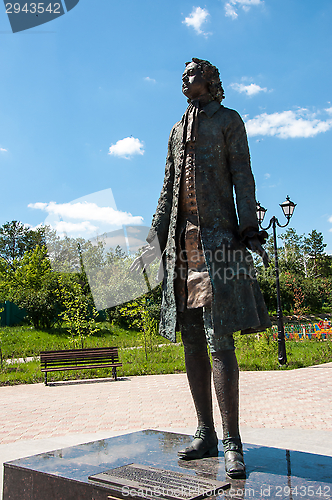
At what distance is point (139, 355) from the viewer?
15.4 metres

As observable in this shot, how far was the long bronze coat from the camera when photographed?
2928 millimetres

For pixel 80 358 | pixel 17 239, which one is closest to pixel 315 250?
pixel 17 239

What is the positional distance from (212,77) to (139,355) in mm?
13104

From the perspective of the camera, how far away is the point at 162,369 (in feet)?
41.8

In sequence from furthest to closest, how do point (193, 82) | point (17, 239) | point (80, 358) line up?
point (17, 239) → point (80, 358) → point (193, 82)

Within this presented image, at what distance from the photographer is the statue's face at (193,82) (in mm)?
3385

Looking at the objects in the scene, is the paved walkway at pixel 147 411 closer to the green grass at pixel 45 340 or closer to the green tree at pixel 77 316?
the green tree at pixel 77 316

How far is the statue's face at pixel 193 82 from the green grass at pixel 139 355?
32.5 feet

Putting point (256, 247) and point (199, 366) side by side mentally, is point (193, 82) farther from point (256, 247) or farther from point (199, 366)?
point (199, 366)

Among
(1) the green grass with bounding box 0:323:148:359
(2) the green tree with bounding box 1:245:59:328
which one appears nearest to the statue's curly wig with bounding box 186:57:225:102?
(1) the green grass with bounding box 0:323:148:359

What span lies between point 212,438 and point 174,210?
1716 millimetres

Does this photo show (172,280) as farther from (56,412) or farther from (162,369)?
(162,369)

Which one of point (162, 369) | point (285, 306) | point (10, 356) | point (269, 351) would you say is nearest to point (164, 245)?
point (162, 369)

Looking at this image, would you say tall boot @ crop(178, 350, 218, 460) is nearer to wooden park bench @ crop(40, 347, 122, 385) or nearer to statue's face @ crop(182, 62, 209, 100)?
statue's face @ crop(182, 62, 209, 100)
